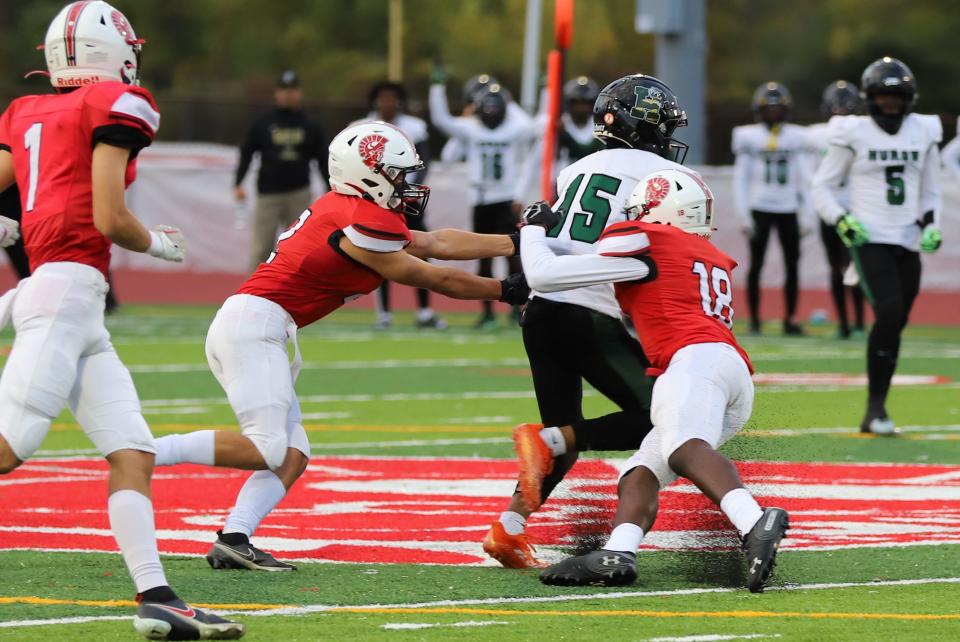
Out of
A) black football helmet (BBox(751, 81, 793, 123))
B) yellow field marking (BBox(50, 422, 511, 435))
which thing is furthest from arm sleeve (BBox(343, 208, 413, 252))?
black football helmet (BBox(751, 81, 793, 123))

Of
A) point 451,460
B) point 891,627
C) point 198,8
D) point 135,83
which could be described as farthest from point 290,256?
point 198,8

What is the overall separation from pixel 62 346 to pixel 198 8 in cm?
4575

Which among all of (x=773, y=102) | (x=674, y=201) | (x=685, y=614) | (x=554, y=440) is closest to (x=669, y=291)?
(x=674, y=201)

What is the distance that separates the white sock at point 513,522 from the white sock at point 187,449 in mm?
1016

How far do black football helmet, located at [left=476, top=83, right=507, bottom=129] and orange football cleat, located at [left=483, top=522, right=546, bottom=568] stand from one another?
11.3 metres

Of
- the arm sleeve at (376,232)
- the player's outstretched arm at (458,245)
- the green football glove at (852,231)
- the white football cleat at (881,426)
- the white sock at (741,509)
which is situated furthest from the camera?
the white football cleat at (881,426)

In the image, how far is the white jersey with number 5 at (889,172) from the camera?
1070 cm

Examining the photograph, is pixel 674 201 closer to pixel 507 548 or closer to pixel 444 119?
pixel 507 548

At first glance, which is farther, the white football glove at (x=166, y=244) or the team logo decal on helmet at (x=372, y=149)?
the team logo decal on helmet at (x=372, y=149)

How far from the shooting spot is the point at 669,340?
20.7 ft

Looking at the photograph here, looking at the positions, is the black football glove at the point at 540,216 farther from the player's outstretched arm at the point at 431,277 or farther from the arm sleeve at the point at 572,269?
the player's outstretched arm at the point at 431,277

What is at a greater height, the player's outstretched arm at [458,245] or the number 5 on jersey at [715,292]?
the player's outstretched arm at [458,245]

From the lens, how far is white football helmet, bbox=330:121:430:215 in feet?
21.4

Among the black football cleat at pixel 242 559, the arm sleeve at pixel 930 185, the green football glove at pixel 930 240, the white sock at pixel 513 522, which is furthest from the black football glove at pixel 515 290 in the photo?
the arm sleeve at pixel 930 185
